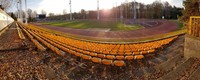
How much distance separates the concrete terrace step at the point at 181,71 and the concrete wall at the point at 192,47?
0.46 meters

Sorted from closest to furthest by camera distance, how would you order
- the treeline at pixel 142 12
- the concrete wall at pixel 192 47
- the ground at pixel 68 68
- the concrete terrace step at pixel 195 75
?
the ground at pixel 68 68
the concrete terrace step at pixel 195 75
the concrete wall at pixel 192 47
the treeline at pixel 142 12

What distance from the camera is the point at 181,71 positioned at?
9.97m

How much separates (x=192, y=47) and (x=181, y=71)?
2.12m

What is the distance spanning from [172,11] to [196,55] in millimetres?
97389

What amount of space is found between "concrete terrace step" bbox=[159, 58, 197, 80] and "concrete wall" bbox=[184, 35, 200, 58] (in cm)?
46

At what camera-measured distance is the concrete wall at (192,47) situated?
10829 mm

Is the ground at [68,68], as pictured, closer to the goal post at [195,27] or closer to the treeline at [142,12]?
the goal post at [195,27]

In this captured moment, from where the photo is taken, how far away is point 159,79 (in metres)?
9.66

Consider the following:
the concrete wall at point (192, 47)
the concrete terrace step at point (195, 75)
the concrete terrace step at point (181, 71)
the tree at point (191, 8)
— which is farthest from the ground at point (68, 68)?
the tree at point (191, 8)

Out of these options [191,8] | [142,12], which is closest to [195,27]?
[191,8]

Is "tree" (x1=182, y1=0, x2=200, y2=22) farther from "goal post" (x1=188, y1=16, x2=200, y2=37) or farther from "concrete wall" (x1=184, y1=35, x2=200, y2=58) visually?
"concrete wall" (x1=184, y1=35, x2=200, y2=58)

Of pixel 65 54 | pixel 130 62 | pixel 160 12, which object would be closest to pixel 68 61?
pixel 65 54

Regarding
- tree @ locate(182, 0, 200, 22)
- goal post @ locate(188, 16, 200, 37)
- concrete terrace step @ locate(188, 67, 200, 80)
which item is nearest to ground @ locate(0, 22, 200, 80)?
concrete terrace step @ locate(188, 67, 200, 80)

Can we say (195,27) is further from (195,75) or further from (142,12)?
(142,12)
